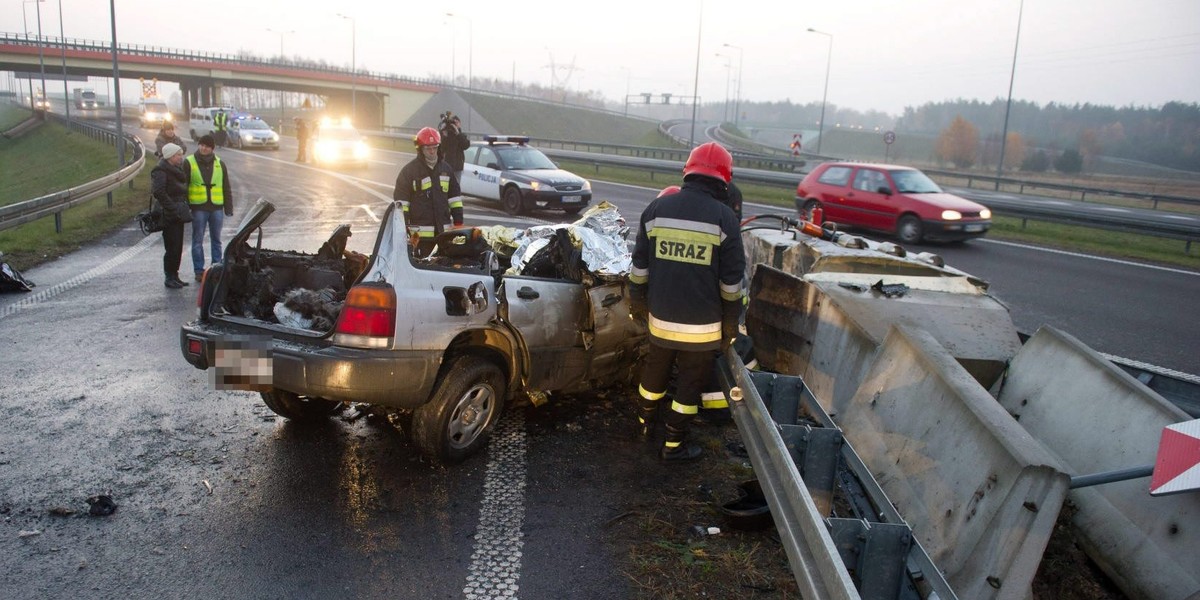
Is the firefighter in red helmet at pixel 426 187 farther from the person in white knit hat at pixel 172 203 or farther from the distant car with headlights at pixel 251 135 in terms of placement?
the distant car with headlights at pixel 251 135

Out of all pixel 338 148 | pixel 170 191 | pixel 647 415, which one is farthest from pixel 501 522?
pixel 338 148

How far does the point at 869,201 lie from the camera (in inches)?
619

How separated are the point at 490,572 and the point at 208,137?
767cm

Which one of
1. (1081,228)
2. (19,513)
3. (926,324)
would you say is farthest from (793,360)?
(1081,228)

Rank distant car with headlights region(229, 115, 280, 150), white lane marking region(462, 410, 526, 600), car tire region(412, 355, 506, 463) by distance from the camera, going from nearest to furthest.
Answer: white lane marking region(462, 410, 526, 600) → car tire region(412, 355, 506, 463) → distant car with headlights region(229, 115, 280, 150)

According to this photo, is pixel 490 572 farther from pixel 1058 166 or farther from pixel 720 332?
pixel 1058 166

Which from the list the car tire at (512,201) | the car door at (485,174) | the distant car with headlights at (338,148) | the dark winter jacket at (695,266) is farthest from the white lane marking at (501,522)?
the distant car with headlights at (338,148)

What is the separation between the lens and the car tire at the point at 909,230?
14.9 metres

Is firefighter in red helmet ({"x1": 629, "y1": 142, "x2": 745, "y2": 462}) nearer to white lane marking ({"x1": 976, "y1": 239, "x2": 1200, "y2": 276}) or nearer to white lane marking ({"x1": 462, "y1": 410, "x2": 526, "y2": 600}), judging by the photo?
white lane marking ({"x1": 462, "y1": 410, "x2": 526, "y2": 600})

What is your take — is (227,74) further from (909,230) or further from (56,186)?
(909,230)

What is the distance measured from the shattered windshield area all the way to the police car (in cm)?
645

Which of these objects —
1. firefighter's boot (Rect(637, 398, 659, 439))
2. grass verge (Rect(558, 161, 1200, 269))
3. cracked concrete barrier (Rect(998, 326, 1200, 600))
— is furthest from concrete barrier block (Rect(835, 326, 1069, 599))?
grass verge (Rect(558, 161, 1200, 269))

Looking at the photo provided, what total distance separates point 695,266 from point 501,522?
67.9 inches

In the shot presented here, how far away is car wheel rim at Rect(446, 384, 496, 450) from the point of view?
4.38 meters
